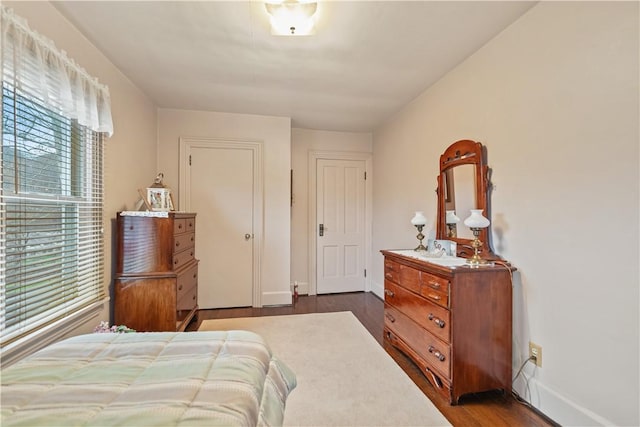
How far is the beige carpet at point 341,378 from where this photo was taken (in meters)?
1.66

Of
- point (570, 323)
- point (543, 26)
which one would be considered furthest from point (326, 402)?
point (543, 26)

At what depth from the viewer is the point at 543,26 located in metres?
1.67

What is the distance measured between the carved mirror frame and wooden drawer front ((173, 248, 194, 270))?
235 cm

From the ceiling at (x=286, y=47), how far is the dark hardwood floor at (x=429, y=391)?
2417 millimetres

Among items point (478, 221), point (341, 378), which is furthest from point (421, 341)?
point (478, 221)

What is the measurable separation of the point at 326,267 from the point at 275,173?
1.58 metres

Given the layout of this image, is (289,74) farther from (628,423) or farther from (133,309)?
(628,423)

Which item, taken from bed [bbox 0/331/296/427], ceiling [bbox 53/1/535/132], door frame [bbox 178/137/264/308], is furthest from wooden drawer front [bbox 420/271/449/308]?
door frame [bbox 178/137/264/308]

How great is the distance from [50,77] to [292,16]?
145 cm

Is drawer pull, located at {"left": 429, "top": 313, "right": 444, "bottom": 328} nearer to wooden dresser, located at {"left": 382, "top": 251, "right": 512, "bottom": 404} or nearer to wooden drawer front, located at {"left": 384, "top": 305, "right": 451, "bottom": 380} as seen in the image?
wooden dresser, located at {"left": 382, "top": 251, "right": 512, "bottom": 404}

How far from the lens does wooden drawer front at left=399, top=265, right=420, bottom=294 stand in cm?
213

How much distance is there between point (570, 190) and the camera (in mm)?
1538

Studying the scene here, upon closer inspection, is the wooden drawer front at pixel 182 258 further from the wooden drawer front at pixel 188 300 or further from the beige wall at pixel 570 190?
the beige wall at pixel 570 190

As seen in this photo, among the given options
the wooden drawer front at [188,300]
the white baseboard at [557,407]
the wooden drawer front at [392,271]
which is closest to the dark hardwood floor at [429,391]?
the white baseboard at [557,407]
